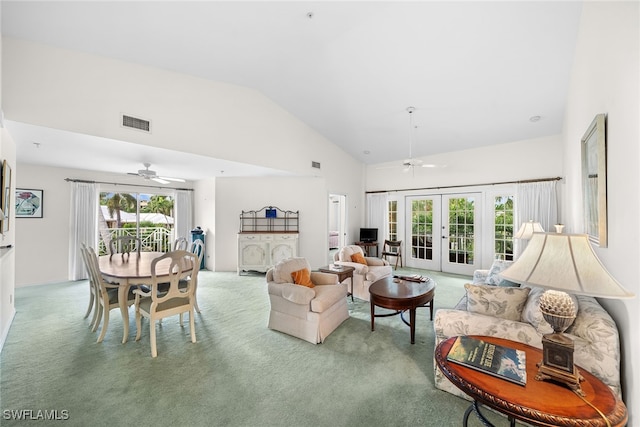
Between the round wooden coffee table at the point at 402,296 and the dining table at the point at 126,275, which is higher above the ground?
the dining table at the point at 126,275

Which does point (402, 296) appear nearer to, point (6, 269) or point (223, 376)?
point (223, 376)

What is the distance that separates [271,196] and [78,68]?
159 inches

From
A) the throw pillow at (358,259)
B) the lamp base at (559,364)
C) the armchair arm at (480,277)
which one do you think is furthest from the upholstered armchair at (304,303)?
the armchair arm at (480,277)

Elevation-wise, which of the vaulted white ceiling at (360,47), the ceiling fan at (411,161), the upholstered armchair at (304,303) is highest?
the vaulted white ceiling at (360,47)

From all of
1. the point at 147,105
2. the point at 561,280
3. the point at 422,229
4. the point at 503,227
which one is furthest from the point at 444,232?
the point at 147,105

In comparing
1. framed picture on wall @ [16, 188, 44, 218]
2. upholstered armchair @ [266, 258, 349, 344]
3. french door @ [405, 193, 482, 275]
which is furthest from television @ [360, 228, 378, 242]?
framed picture on wall @ [16, 188, 44, 218]

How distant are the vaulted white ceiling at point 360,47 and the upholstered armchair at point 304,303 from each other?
2747mm

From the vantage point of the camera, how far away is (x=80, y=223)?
17.9 ft

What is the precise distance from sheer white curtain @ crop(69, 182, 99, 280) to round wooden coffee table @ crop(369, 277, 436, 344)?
5.84 meters

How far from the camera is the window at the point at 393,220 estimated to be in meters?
7.38

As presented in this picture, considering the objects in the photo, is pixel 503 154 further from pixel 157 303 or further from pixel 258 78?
pixel 157 303

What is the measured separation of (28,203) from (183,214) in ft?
8.89

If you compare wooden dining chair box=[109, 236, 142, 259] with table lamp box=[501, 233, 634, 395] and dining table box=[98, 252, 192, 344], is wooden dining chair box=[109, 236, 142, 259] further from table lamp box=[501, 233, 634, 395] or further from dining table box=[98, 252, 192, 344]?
table lamp box=[501, 233, 634, 395]

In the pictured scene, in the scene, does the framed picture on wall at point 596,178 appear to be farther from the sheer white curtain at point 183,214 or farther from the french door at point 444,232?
the sheer white curtain at point 183,214
